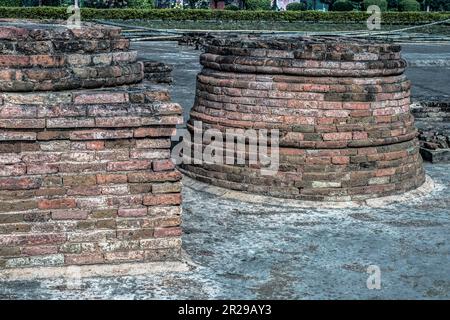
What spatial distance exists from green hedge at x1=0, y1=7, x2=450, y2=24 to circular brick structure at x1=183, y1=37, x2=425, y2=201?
82.9 feet

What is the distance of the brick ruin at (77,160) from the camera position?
4535 millimetres

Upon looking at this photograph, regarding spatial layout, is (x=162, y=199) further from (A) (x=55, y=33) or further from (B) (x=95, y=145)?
(A) (x=55, y=33)

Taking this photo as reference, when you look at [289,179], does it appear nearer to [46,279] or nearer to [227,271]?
[227,271]

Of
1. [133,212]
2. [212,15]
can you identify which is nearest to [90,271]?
[133,212]

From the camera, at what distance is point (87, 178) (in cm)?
462

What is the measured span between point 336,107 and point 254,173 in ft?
3.20

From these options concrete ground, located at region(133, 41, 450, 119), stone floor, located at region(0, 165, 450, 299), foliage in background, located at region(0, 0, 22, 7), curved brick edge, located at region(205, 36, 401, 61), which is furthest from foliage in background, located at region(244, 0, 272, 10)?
stone floor, located at region(0, 165, 450, 299)

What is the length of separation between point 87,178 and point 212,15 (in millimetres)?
29986

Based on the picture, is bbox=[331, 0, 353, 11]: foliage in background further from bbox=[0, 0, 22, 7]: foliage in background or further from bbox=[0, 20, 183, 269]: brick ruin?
bbox=[0, 20, 183, 269]: brick ruin

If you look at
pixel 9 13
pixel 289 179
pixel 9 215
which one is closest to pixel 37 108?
pixel 9 215

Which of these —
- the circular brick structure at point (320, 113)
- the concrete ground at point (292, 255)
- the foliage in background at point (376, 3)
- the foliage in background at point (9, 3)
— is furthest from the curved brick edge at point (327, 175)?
the foliage in background at point (376, 3)

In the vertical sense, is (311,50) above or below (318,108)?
above

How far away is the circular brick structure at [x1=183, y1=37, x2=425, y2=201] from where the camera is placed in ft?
21.8

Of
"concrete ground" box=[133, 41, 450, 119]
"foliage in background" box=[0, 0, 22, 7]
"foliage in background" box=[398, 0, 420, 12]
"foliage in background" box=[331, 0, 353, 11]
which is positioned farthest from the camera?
"foliage in background" box=[398, 0, 420, 12]
